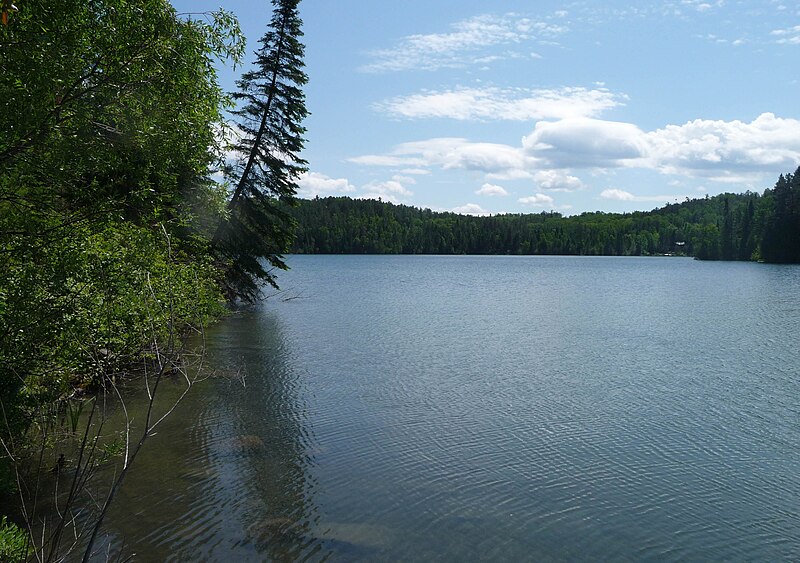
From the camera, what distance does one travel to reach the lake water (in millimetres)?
8562

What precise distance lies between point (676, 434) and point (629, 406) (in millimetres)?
2217

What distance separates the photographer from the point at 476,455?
11.8 metres

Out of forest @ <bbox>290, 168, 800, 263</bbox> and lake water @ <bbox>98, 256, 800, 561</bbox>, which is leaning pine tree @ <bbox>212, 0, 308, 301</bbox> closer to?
lake water @ <bbox>98, 256, 800, 561</bbox>

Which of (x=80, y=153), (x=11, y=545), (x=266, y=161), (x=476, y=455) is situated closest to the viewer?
(x=11, y=545)

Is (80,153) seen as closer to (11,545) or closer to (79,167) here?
(79,167)

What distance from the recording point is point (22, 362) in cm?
763

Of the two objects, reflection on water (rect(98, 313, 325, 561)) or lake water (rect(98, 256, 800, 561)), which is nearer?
reflection on water (rect(98, 313, 325, 561))

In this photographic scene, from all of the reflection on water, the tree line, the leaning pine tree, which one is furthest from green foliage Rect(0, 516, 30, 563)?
the leaning pine tree

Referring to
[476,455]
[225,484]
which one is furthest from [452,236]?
[225,484]

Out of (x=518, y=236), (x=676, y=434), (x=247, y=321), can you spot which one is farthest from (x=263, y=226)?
(x=518, y=236)

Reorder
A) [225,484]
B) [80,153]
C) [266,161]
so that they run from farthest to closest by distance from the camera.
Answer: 1. [266,161]
2. [225,484]
3. [80,153]

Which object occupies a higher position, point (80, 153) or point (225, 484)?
point (80, 153)

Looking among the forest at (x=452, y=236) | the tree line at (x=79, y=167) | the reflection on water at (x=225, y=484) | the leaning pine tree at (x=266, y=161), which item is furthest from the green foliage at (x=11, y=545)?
the forest at (x=452, y=236)

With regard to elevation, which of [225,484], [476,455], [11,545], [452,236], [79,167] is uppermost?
[452,236]
